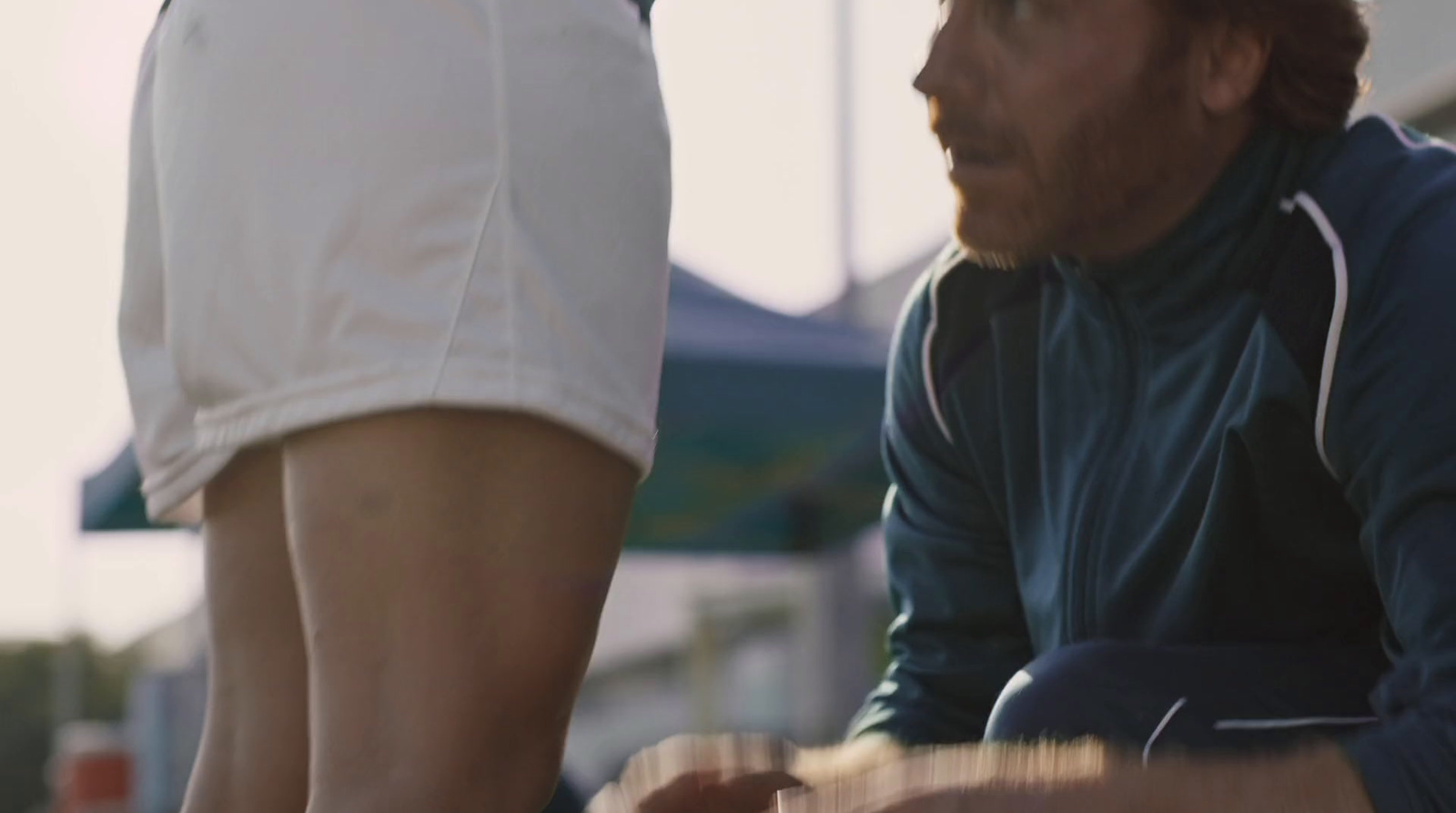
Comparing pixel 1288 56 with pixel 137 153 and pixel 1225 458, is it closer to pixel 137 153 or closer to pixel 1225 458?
pixel 1225 458

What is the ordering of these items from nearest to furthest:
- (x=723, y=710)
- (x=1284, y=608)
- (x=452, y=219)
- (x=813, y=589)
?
(x=452, y=219), (x=1284, y=608), (x=813, y=589), (x=723, y=710)

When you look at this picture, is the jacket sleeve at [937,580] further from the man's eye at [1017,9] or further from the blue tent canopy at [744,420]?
the blue tent canopy at [744,420]

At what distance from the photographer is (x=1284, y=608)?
4.58 feet

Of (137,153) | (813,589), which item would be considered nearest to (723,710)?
(813,589)

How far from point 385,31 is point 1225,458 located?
68 cm

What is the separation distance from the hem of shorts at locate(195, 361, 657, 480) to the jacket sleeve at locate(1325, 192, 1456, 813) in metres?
0.50

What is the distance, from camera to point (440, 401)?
4.02ft

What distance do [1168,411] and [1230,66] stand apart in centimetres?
28

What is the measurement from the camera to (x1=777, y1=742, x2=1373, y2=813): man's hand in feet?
3.16

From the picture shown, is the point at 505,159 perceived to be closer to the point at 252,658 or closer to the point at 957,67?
the point at 957,67

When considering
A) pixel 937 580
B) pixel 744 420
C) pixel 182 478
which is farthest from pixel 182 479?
pixel 744 420

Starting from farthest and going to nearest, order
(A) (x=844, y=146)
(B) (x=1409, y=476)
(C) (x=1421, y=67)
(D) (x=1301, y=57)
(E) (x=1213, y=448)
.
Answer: (A) (x=844, y=146) < (C) (x=1421, y=67) < (D) (x=1301, y=57) < (E) (x=1213, y=448) < (B) (x=1409, y=476)

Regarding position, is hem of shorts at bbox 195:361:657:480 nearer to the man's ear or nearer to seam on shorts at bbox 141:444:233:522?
seam on shorts at bbox 141:444:233:522

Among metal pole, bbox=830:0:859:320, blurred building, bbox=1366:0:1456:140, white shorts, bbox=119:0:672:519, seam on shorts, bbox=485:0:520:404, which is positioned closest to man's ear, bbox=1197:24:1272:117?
white shorts, bbox=119:0:672:519
